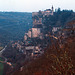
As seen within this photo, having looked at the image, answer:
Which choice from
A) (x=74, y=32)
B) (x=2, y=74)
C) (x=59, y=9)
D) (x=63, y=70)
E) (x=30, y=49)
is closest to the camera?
(x=63, y=70)

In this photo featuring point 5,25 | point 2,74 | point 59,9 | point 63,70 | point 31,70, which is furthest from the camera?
point 5,25

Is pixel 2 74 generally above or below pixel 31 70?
below

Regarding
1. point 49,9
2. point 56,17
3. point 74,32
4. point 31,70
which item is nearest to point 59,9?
point 56,17

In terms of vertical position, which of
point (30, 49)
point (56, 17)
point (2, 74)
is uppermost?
point (56, 17)

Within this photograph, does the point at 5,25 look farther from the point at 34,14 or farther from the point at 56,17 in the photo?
the point at 56,17

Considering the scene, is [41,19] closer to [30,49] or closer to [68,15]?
[68,15]

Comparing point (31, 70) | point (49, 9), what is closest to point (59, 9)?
point (49, 9)

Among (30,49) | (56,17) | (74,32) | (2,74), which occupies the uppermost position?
(56,17)

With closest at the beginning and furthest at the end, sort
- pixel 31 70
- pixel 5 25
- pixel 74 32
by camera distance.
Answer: pixel 31 70, pixel 74 32, pixel 5 25

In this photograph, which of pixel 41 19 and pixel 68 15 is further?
pixel 41 19
